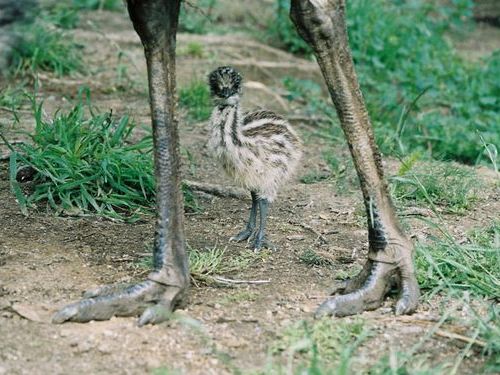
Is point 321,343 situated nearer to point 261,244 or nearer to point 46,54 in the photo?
point 261,244

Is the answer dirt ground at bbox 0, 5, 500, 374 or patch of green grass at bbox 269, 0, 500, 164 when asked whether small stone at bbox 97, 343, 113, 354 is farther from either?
patch of green grass at bbox 269, 0, 500, 164

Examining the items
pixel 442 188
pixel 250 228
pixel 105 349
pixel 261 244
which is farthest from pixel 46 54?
pixel 105 349

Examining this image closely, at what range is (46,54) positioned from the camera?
852 centimetres

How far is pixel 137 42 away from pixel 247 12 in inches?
74.6

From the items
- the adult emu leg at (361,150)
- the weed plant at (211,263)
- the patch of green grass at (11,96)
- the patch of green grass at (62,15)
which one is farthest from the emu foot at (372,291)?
the patch of green grass at (62,15)

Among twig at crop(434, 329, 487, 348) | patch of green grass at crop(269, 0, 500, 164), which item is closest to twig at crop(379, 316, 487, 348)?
twig at crop(434, 329, 487, 348)

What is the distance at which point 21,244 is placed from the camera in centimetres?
506

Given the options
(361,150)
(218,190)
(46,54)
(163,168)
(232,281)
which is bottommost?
(218,190)

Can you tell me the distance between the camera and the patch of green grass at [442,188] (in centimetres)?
611

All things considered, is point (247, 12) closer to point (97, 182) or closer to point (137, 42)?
point (137, 42)

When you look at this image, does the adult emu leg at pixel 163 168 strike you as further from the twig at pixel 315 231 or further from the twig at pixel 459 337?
the twig at pixel 315 231

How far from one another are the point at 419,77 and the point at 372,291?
4953mm

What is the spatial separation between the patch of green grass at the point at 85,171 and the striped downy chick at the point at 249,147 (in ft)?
1.55

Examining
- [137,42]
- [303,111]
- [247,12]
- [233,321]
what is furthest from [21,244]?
[247,12]
